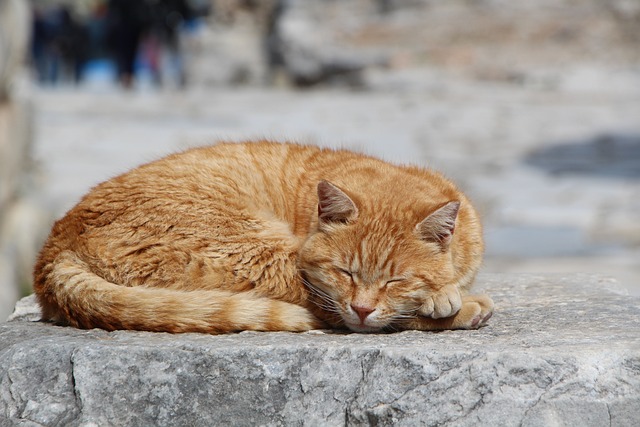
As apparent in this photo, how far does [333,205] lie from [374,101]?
1109cm

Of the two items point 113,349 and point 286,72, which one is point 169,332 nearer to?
Answer: point 113,349

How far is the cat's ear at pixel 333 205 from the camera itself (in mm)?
3385

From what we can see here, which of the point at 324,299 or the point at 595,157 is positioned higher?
the point at 324,299

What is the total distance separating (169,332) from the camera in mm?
3230

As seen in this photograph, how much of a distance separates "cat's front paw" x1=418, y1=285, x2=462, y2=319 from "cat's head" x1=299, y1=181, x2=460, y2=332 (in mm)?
28

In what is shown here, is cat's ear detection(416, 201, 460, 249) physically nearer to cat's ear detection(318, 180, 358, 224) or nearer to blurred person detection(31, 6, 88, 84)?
cat's ear detection(318, 180, 358, 224)

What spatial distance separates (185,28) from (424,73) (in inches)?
209

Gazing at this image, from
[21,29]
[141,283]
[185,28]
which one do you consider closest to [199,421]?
[141,283]

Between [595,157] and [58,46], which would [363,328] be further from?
[58,46]

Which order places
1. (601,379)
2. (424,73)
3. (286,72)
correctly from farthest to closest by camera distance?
(286,72) → (424,73) → (601,379)

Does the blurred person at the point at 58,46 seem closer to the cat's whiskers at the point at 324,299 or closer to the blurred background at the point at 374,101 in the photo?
the blurred background at the point at 374,101

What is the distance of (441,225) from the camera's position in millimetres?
3359

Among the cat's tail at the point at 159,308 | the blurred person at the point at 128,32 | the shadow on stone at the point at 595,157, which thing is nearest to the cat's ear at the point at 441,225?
the cat's tail at the point at 159,308

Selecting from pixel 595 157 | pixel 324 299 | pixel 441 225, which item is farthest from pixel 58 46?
pixel 441 225
